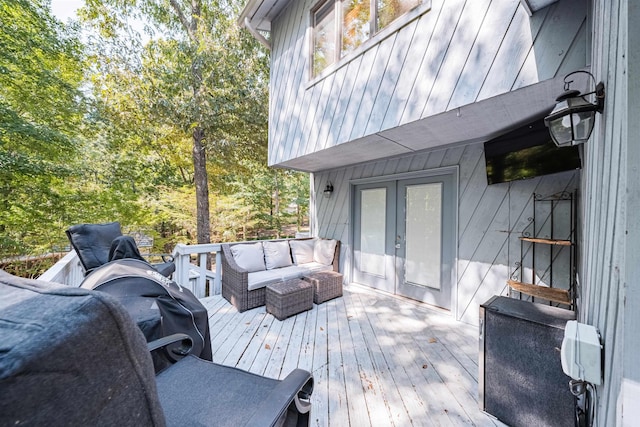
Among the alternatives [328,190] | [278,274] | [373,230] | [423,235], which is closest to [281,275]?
[278,274]

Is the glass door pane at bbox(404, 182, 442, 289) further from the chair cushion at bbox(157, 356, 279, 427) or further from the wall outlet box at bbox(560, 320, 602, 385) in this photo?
the chair cushion at bbox(157, 356, 279, 427)

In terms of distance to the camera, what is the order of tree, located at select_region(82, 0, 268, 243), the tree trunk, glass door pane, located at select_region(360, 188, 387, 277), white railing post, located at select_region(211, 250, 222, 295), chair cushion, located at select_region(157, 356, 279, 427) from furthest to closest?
the tree trunk, tree, located at select_region(82, 0, 268, 243), glass door pane, located at select_region(360, 188, 387, 277), white railing post, located at select_region(211, 250, 222, 295), chair cushion, located at select_region(157, 356, 279, 427)

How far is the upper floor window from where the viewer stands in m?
2.87

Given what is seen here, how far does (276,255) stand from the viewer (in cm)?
457

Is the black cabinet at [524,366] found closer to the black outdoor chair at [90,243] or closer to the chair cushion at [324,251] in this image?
the black outdoor chair at [90,243]

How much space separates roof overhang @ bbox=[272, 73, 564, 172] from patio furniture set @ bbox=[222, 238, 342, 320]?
1724 mm

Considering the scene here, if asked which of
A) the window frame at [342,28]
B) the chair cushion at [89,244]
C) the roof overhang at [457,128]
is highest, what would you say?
the window frame at [342,28]

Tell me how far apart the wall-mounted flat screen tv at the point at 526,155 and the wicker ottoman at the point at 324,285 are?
106 inches

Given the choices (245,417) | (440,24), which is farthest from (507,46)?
(245,417)

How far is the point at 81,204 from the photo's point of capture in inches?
242

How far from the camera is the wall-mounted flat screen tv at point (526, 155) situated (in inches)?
96.6

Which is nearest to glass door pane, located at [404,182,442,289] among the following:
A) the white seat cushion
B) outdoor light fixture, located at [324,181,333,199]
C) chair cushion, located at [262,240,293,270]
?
the white seat cushion

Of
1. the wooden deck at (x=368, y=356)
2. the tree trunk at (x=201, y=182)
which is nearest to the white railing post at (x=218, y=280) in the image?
the wooden deck at (x=368, y=356)

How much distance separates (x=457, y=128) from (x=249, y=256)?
3507 mm
